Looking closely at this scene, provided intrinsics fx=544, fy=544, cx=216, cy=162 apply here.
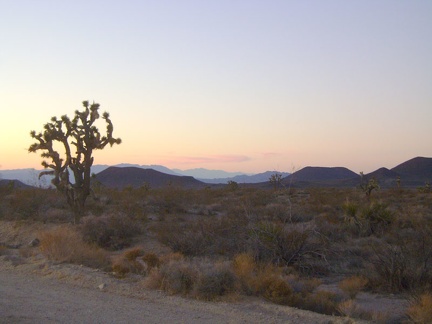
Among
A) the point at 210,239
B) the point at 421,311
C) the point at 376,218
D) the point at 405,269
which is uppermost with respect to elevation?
the point at 376,218

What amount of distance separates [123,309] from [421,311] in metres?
5.62

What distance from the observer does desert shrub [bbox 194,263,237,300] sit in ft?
39.2

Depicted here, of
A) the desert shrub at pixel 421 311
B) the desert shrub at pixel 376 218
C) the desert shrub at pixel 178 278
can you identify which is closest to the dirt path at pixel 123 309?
the desert shrub at pixel 178 278

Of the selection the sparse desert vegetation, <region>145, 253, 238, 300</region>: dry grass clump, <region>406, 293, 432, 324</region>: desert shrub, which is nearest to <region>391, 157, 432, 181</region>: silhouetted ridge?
the sparse desert vegetation

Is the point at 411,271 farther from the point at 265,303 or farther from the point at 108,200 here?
the point at 108,200

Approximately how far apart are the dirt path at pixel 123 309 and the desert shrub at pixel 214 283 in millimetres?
391

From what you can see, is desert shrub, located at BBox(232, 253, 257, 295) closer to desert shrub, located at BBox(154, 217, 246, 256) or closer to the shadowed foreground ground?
the shadowed foreground ground

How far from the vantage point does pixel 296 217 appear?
2552 cm

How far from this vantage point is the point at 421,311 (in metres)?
9.64

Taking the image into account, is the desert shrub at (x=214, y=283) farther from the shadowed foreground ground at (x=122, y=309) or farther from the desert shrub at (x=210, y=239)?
the desert shrub at (x=210, y=239)

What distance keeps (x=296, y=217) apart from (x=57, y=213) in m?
12.2

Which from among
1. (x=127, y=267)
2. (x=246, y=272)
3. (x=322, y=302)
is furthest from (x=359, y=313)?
(x=127, y=267)

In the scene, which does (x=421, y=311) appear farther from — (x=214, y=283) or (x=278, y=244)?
(x=278, y=244)

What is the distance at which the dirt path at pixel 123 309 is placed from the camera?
10.0 metres
